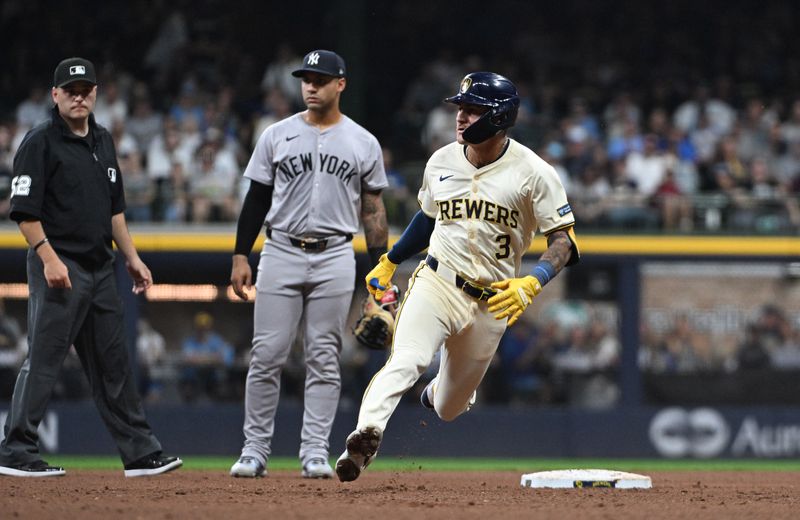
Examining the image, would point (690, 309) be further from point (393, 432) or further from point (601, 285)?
point (393, 432)

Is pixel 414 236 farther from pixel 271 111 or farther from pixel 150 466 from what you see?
pixel 271 111

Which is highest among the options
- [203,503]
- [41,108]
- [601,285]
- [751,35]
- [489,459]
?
[751,35]

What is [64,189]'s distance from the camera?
6.30 metres

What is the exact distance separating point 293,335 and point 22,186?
158cm

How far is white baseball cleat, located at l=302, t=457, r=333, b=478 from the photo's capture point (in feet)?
22.1

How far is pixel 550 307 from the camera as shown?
13055 millimetres

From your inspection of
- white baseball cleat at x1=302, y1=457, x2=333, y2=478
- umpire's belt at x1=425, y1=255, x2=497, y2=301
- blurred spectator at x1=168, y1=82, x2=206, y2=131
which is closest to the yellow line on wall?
blurred spectator at x1=168, y1=82, x2=206, y2=131

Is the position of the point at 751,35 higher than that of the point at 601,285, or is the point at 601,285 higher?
the point at 751,35

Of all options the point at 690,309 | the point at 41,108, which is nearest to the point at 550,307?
the point at 690,309

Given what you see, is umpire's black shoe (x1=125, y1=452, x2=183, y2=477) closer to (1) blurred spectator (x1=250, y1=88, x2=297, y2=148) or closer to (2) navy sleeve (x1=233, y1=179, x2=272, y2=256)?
(2) navy sleeve (x1=233, y1=179, x2=272, y2=256)

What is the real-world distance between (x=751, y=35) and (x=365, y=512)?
13775 millimetres

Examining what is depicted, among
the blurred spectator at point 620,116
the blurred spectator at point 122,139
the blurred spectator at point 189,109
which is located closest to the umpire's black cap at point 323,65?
the blurred spectator at point 122,139

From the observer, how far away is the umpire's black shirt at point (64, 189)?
6215 mm

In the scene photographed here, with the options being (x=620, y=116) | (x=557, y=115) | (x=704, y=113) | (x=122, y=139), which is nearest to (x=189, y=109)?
(x=122, y=139)
